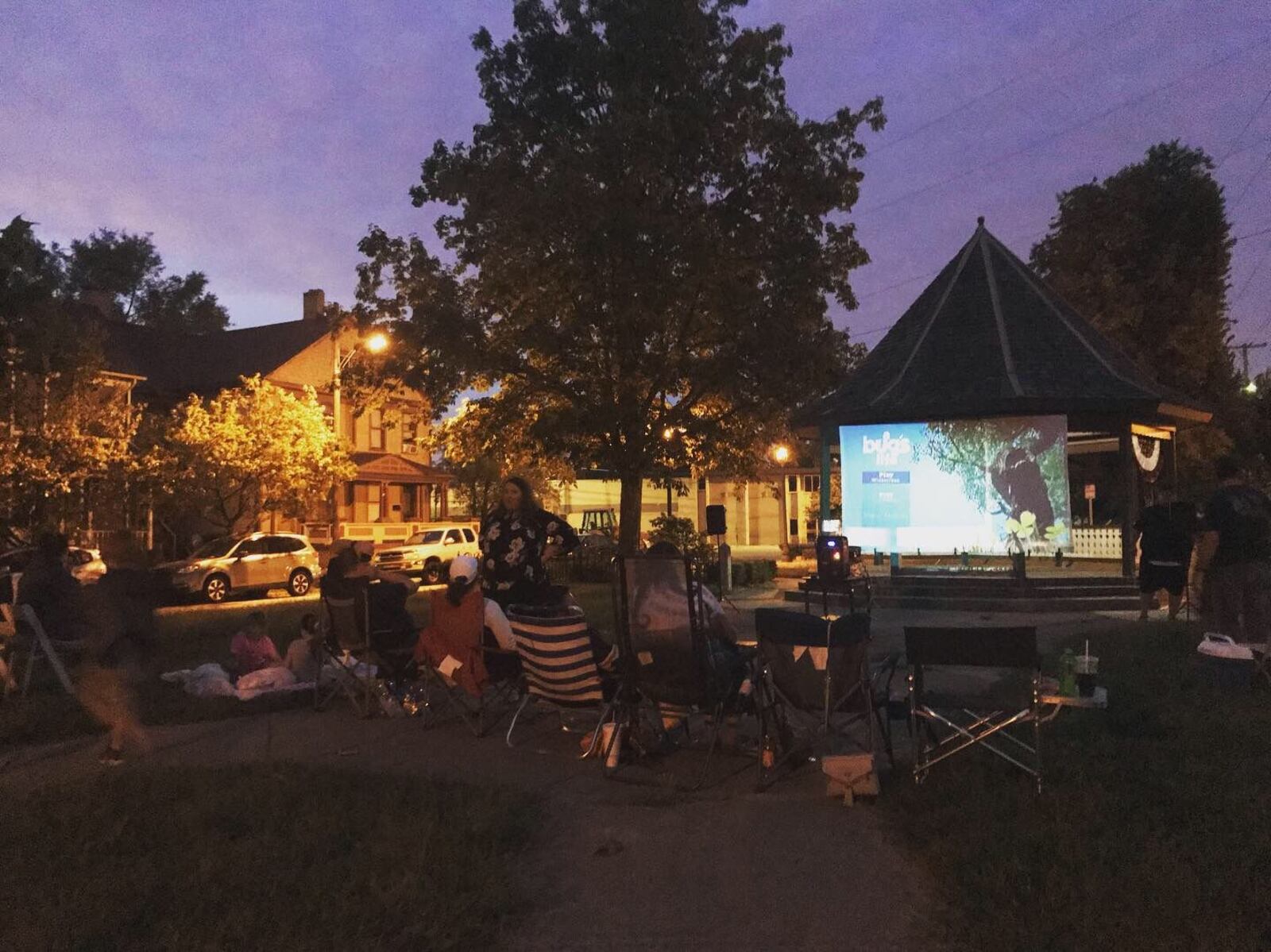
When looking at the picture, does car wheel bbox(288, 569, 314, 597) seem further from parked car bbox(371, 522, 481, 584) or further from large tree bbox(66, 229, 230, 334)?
large tree bbox(66, 229, 230, 334)

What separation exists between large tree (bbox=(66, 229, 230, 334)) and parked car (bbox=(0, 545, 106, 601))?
98.6 feet

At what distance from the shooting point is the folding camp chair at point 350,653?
725cm

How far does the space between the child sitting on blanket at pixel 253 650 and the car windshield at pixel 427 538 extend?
1907cm

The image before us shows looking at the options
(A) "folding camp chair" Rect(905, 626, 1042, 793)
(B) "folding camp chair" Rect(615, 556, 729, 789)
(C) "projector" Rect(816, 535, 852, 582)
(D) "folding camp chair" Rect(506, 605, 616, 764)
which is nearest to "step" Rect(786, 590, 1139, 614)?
(C) "projector" Rect(816, 535, 852, 582)

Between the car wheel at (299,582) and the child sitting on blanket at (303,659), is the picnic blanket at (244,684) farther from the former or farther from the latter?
the car wheel at (299,582)

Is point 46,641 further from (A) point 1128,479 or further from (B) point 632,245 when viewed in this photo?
(A) point 1128,479

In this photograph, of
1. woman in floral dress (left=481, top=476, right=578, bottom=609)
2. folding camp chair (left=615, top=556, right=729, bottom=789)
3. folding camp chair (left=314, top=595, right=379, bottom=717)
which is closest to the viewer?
folding camp chair (left=615, top=556, right=729, bottom=789)

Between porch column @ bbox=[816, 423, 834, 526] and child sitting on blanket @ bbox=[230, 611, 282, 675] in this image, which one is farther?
porch column @ bbox=[816, 423, 834, 526]

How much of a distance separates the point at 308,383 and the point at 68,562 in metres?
18.2

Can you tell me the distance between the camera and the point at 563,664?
5.97m

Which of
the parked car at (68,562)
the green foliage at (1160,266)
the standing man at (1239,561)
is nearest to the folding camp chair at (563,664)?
the standing man at (1239,561)

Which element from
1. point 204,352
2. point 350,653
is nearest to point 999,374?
point 350,653

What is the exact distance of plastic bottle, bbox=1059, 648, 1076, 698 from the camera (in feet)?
19.2

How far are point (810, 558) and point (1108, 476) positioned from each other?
882 cm
